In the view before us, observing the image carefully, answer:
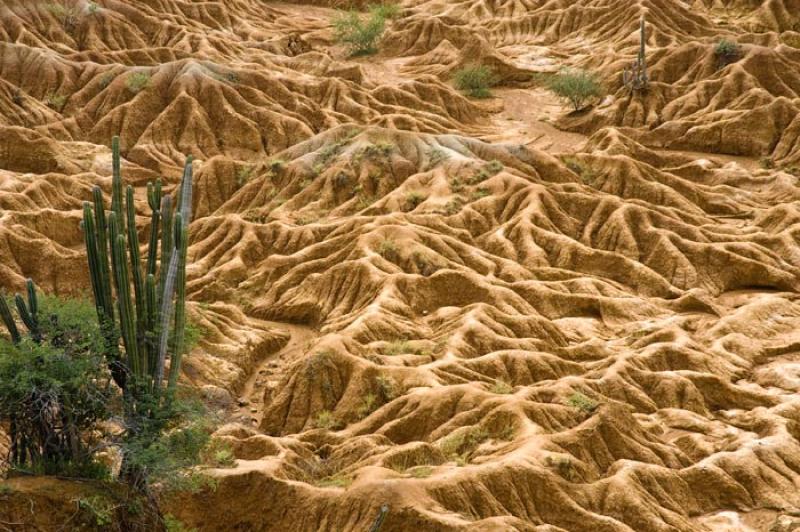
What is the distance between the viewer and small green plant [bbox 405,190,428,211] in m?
46.1

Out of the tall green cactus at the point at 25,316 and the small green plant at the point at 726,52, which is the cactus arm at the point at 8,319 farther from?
the small green plant at the point at 726,52

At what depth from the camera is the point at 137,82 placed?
61.8 meters

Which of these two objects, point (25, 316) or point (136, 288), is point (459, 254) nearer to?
point (136, 288)

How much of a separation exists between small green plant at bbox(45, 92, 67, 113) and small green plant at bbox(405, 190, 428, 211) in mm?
24535

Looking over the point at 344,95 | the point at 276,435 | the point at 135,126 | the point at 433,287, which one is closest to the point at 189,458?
the point at 276,435

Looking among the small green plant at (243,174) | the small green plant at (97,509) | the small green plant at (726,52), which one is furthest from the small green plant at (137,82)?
the small green plant at (97,509)

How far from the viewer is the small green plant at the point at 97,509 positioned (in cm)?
1902

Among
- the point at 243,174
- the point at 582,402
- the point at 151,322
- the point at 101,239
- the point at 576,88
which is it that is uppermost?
the point at 101,239

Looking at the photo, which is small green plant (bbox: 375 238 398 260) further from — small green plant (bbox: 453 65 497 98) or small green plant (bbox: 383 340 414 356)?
small green plant (bbox: 453 65 497 98)

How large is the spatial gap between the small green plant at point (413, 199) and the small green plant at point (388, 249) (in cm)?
517

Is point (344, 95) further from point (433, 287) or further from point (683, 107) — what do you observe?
point (433, 287)

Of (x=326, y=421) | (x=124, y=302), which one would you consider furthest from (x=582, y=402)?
(x=124, y=302)

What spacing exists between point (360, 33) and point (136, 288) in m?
68.0

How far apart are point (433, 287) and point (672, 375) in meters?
9.14
